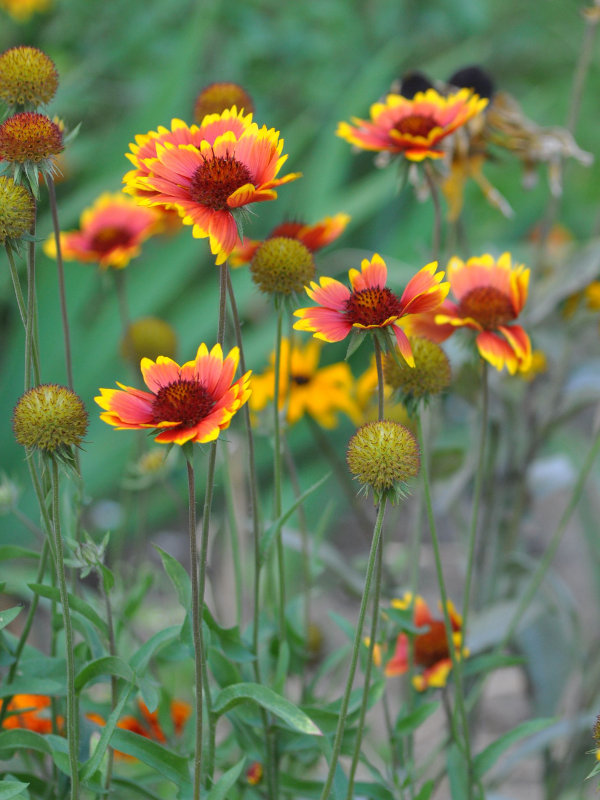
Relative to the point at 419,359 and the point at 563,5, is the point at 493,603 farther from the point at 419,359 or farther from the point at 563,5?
the point at 563,5

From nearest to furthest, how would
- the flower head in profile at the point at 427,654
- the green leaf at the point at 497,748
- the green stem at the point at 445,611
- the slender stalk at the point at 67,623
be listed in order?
the slender stalk at the point at 67,623, the green stem at the point at 445,611, the green leaf at the point at 497,748, the flower head in profile at the point at 427,654

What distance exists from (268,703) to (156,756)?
0.35ft

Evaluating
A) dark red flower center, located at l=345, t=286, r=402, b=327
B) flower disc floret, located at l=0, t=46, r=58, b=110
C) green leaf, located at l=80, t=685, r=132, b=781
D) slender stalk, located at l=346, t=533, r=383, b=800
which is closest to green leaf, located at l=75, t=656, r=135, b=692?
green leaf, located at l=80, t=685, r=132, b=781

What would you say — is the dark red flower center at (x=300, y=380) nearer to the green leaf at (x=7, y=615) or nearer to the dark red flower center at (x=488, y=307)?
the dark red flower center at (x=488, y=307)

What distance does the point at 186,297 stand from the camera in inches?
85.3

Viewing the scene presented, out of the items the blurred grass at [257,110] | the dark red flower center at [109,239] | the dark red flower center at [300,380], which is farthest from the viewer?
the blurred grass at [257,110]

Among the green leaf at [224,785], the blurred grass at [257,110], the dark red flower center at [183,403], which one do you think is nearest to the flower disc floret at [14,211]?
the dark red flower center at [183,403]

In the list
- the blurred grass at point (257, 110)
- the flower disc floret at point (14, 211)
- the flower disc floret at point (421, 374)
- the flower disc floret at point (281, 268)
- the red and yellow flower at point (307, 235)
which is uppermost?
the blurred grass at point (257, 110)

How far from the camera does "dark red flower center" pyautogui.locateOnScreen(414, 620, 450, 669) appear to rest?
0.87 m

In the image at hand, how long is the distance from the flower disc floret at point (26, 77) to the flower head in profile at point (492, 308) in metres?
0.30

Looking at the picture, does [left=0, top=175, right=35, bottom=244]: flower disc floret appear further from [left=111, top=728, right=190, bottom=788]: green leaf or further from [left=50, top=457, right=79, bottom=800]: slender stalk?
[left=111, top=728, right=190, bottom=788]: green leaf

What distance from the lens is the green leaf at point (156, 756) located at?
585 millimetres

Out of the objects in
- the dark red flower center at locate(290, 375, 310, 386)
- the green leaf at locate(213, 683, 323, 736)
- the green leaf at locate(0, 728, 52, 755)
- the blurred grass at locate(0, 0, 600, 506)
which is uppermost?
the blurred grass at locate(0, 0, 600, 506)

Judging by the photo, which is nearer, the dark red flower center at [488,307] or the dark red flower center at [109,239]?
the dark red flower center at [488,307]
